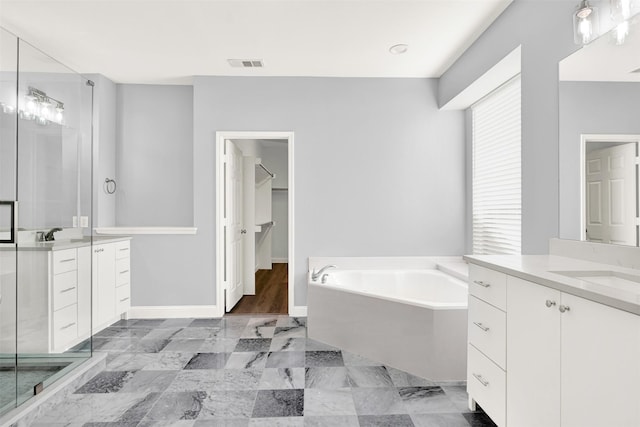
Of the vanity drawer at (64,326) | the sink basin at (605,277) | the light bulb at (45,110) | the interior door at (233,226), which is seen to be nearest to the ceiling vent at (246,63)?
the interior door at (233,226)

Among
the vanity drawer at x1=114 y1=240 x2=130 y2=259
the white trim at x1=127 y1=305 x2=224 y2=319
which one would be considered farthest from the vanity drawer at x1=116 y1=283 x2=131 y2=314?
the vanity drawer at x1=114 y1=240 x2=130 y2=259

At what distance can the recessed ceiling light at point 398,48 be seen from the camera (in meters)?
2.97

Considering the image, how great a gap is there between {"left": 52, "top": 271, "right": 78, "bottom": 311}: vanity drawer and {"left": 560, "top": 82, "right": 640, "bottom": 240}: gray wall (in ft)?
10.3

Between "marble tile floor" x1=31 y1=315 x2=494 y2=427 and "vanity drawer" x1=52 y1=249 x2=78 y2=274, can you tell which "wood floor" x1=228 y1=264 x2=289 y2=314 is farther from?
"vanity drawer" x1=52 y1=249 x2=78 y2=274

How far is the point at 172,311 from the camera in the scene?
3.63 metres

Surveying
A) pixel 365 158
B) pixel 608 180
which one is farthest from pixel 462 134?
pixel 608 180

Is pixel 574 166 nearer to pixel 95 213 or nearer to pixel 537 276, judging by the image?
pixel 537 276

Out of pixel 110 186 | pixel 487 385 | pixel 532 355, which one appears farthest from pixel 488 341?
pixel 110 186

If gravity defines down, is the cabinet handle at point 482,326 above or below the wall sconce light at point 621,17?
below

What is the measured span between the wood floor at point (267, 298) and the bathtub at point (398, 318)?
3.26ft

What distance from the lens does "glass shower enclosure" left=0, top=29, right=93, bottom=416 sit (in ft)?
5.83

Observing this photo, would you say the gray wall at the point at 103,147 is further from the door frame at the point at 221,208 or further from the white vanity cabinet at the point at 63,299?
the white vanity cabinet at the point at 63,299

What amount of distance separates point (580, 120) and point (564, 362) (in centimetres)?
127

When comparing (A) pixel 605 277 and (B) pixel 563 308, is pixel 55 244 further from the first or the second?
(A) pixel 605 277
